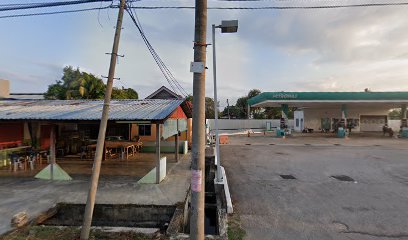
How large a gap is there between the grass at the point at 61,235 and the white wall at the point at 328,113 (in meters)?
38.7

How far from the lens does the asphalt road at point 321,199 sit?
6.27m

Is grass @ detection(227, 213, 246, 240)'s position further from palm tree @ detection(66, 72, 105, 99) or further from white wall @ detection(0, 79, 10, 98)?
palm tree @ detection(66, 72, 105, 99)

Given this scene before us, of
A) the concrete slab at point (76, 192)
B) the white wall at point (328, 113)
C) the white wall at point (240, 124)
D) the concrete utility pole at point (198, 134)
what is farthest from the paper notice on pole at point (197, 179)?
the white wall at point (328, 113)

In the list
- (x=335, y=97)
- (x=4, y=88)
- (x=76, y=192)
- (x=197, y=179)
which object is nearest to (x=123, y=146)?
(x=76, y=192)

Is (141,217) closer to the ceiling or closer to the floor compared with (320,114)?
closer to the floor

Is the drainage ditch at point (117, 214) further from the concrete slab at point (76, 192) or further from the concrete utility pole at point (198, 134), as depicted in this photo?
the concrete utility pole at point (198, 134)

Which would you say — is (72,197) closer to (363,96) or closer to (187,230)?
(187,230)

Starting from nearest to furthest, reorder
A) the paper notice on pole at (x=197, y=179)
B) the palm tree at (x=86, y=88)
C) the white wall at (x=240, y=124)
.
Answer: the paper notice on pole at (x=197, y=179), the palm tree at (x=86, y=88), the white wall at (x=240, y=124)

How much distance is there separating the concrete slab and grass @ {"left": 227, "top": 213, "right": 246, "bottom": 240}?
178 cm

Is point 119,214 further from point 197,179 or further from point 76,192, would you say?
point 197,179

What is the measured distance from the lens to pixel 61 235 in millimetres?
5652

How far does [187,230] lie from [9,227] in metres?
4.25

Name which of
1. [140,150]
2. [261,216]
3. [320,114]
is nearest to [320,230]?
[261,216]

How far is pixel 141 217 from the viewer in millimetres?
7434
